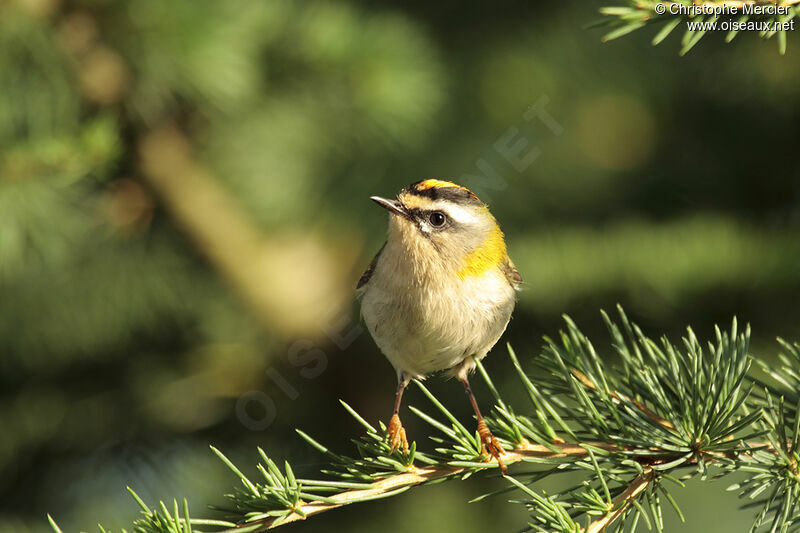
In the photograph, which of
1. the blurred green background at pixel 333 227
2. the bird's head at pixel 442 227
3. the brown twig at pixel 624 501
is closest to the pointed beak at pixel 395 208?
the bird's head at pixel 442 227

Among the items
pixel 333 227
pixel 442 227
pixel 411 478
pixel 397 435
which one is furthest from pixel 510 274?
pixel 411 478

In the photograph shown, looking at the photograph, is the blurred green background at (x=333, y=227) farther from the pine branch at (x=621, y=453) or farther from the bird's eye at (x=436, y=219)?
the pine branch at (x=621, y=453)

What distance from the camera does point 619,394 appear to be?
3.68 feet

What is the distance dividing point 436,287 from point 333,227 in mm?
814

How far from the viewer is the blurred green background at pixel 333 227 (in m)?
1.89

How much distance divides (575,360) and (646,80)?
1.56 meters

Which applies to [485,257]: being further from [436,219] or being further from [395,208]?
[395,208]

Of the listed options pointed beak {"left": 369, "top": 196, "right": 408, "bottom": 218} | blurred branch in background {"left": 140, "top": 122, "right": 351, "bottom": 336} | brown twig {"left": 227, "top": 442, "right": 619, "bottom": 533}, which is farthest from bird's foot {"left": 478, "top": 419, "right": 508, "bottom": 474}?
blurred branch in background {"left": 140, "top": 122, "right": 351, "bottom": 336}

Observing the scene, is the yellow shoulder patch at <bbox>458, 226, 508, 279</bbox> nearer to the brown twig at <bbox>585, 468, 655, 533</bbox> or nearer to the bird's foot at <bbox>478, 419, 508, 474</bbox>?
the bird's foot at <bbox>478, 419, 508, 474</bbox>

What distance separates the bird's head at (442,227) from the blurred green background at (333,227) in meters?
0.23

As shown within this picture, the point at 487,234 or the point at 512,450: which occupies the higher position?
the point at 487,234

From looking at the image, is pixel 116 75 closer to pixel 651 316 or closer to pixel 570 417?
pixel 570 417

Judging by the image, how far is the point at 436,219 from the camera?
1808 millimetres

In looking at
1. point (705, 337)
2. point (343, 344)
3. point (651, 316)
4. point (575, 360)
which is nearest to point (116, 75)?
point (343, 344)
